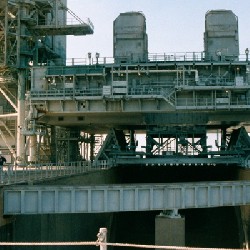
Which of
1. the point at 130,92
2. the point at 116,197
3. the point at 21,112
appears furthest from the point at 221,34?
the point at 116,197

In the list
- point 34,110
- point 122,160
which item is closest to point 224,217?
point 122,160

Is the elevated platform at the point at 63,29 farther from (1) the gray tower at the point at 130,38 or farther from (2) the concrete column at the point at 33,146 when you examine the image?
(2) the concrete column at the point at 33,146

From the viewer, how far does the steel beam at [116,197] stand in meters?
19.1

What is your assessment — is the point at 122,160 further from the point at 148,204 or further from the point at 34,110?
the point at 148,204

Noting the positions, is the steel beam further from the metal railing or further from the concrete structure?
the concrete structure

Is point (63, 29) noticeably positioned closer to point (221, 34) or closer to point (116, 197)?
point (221, 34)

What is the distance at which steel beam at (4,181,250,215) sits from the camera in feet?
62.7

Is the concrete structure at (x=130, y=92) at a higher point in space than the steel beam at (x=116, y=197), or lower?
higher

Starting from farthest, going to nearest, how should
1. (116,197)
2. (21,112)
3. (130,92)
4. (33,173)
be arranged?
(21,112) → (130,92) → (33,173) → (116,197)

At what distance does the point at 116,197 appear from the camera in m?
21.0

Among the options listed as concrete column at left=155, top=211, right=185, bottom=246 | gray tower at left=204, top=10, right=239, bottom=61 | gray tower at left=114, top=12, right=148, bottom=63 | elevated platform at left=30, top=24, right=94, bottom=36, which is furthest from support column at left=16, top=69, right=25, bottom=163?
concrete column at left=155, top=211, right=185, bottom=246

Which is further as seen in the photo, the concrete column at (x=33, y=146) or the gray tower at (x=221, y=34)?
the gray tower at (x=221, y=34)

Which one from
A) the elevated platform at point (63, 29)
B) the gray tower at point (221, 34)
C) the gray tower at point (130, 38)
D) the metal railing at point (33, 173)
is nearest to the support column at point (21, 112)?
the elevated platform at point (63, 29)

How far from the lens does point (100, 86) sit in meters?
38.7
